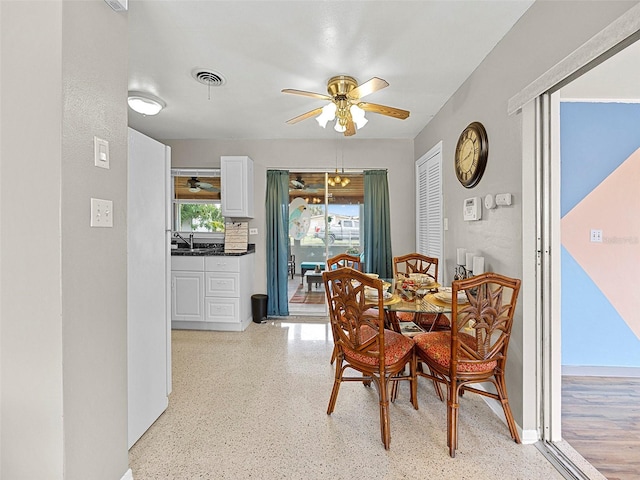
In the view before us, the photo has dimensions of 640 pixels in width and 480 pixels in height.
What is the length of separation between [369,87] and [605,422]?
2632 millimetres

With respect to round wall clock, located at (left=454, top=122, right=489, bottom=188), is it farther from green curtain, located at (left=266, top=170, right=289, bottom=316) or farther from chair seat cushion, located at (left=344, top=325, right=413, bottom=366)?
green curtain, located at (left=266, top=170, right=289, bottom=316)

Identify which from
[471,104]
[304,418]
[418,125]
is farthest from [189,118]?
[304,418]

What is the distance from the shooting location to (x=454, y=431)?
1.68 meters

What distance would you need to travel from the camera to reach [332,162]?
14.4 ft

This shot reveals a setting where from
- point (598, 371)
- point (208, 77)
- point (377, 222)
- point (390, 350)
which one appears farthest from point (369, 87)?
point (598, 371)

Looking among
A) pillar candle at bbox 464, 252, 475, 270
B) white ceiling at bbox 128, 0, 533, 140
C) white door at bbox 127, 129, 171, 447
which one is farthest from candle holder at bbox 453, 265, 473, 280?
white door at bbox 127, 129, 171, 447

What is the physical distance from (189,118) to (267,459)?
3.43 metres

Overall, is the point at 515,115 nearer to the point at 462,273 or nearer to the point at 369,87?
the point at 369,87

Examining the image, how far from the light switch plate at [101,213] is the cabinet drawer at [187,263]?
252 centimetres

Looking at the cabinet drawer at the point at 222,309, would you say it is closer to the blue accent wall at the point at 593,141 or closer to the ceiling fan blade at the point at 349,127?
the ceiling fan blade at the point at 349,127

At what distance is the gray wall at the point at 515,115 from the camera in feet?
4.85

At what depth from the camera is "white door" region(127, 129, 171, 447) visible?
1764mm

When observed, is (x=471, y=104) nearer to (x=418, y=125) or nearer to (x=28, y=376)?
(x=418, y=125)

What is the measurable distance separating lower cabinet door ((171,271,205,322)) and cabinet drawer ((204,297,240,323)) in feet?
0.29
